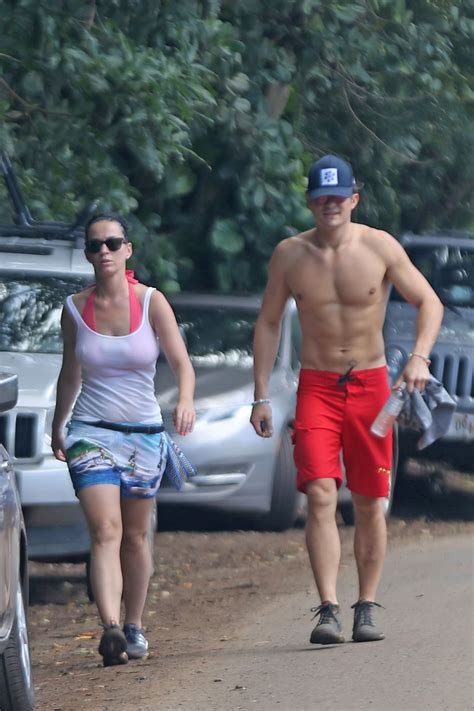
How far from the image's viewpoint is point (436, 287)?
14.4 meters

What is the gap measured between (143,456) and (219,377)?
485cm

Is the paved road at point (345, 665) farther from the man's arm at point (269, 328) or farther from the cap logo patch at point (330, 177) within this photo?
the cap logo patch at point (330, 177)

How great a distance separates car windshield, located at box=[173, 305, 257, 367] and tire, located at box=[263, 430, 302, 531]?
67 centimetres

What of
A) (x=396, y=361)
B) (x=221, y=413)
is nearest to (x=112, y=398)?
(x=221, y=413)

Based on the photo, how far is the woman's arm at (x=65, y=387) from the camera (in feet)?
24.5

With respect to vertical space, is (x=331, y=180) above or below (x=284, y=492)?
above

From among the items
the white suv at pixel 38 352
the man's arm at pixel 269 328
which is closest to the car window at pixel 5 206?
the white suv at pixel 38 352

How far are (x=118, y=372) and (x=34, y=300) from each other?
11.8 feet

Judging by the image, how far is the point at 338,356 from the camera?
773cm

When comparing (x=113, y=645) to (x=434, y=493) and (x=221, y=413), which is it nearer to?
(x=221, y=413)

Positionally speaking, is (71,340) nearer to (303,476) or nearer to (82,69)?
(303,476)

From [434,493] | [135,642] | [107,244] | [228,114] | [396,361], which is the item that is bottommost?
[434,493]

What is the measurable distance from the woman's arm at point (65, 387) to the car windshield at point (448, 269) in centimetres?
706

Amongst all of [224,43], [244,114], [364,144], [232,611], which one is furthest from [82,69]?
[364,144]
